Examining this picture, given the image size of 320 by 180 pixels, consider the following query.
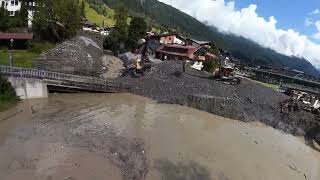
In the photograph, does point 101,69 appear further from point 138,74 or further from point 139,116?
point 139,116

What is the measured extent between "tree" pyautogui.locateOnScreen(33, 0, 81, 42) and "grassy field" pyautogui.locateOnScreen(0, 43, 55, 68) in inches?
193

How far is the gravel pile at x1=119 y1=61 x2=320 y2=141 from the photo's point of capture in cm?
4541

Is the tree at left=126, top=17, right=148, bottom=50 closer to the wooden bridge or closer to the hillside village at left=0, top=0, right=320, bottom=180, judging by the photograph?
the hillside village at left=0, top=0, right=320, bottom=180

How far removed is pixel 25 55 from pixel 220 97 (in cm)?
3101

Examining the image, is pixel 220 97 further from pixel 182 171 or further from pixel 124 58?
pixel 124 58

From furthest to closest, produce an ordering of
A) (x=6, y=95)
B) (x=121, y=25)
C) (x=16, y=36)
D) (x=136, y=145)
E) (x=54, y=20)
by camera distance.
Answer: (x=121, y=25) → (x=54, y=20) → (x=16, y=36) → (x=6, y=95) → (x=136, y=145)

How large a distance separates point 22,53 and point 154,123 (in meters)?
32.5

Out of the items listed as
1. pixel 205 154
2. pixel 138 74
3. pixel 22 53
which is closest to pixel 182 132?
pixel 205 154

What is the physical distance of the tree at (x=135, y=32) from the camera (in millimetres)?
87375

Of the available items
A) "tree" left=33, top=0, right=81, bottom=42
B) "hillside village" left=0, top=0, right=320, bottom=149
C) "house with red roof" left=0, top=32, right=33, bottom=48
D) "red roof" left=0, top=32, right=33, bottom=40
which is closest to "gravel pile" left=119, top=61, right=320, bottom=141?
"hillside village" left=0, top=0, right=320, bottom=149

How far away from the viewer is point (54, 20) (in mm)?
73562

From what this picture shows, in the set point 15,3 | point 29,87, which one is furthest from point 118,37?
point 29,87

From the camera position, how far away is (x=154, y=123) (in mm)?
38969

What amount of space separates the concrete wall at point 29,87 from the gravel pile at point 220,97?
1239 cm
